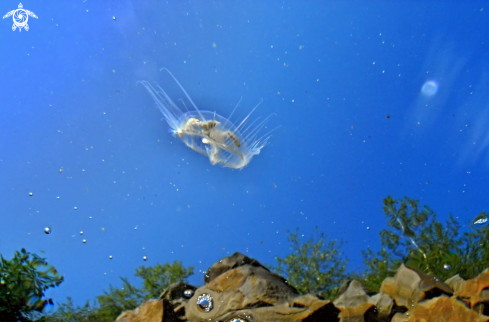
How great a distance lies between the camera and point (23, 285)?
740 cm

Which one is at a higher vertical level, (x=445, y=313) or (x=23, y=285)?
(x=23, y=285)

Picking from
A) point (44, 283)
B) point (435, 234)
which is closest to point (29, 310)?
point (44, 283)

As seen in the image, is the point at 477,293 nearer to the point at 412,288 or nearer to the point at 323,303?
the point at 412,288

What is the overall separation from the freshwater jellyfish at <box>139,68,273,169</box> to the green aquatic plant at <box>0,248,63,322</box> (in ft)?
16.1

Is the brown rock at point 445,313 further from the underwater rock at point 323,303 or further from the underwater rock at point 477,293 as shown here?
the underwater rock at point 477,293

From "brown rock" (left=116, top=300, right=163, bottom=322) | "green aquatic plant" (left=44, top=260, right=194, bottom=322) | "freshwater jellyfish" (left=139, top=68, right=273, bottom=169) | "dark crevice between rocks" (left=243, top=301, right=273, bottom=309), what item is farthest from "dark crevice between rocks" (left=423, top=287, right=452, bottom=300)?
"green aquatic plant" (left=44, top=260, right=194, bottom=322)

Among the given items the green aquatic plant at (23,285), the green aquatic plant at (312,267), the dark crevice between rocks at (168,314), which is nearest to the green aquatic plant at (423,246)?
the green aquatic plant at (312,267)

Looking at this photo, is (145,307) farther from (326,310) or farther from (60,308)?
(60,308)

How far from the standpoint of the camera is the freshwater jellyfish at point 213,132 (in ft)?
22.6

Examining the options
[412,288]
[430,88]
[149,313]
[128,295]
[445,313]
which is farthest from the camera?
[128,295]

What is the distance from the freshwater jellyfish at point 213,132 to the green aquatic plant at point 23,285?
491cm

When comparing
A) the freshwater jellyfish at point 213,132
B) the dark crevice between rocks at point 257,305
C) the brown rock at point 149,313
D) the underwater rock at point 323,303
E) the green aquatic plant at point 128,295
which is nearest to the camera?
the underwater rock at point 323,303

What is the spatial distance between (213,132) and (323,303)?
3963mm

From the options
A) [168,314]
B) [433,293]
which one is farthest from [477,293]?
[168,314]
